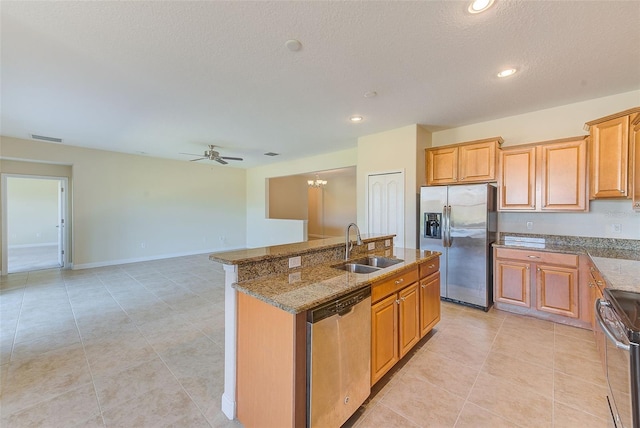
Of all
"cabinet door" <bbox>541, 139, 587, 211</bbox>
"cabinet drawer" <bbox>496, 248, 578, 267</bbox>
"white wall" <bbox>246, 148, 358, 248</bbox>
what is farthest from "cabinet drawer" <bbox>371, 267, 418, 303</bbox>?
"white wall" <bbox>246, 148, 358, 248</bbox>

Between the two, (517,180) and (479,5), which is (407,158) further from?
(479,5)

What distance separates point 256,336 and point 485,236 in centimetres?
320

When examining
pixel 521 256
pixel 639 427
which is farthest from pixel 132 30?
pixel 521 256

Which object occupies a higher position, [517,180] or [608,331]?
[517,180]

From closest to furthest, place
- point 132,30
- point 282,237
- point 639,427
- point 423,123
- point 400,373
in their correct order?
point 639,427, point 132,30, point 400,373, point 423,123, point 282,237

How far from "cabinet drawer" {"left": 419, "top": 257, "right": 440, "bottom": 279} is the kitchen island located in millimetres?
Result: 496

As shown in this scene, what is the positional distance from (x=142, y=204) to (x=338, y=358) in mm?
7144

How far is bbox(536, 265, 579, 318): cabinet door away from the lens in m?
2.96

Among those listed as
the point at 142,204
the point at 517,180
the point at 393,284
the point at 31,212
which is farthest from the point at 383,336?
the point at 31,212

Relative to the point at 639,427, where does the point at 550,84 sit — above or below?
above

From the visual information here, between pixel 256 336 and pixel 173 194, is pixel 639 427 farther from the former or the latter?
pixel 173 194

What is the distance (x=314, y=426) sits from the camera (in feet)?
4.61

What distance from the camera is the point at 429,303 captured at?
2.67 metres

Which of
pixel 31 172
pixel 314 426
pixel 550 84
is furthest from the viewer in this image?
pixel 31 172
